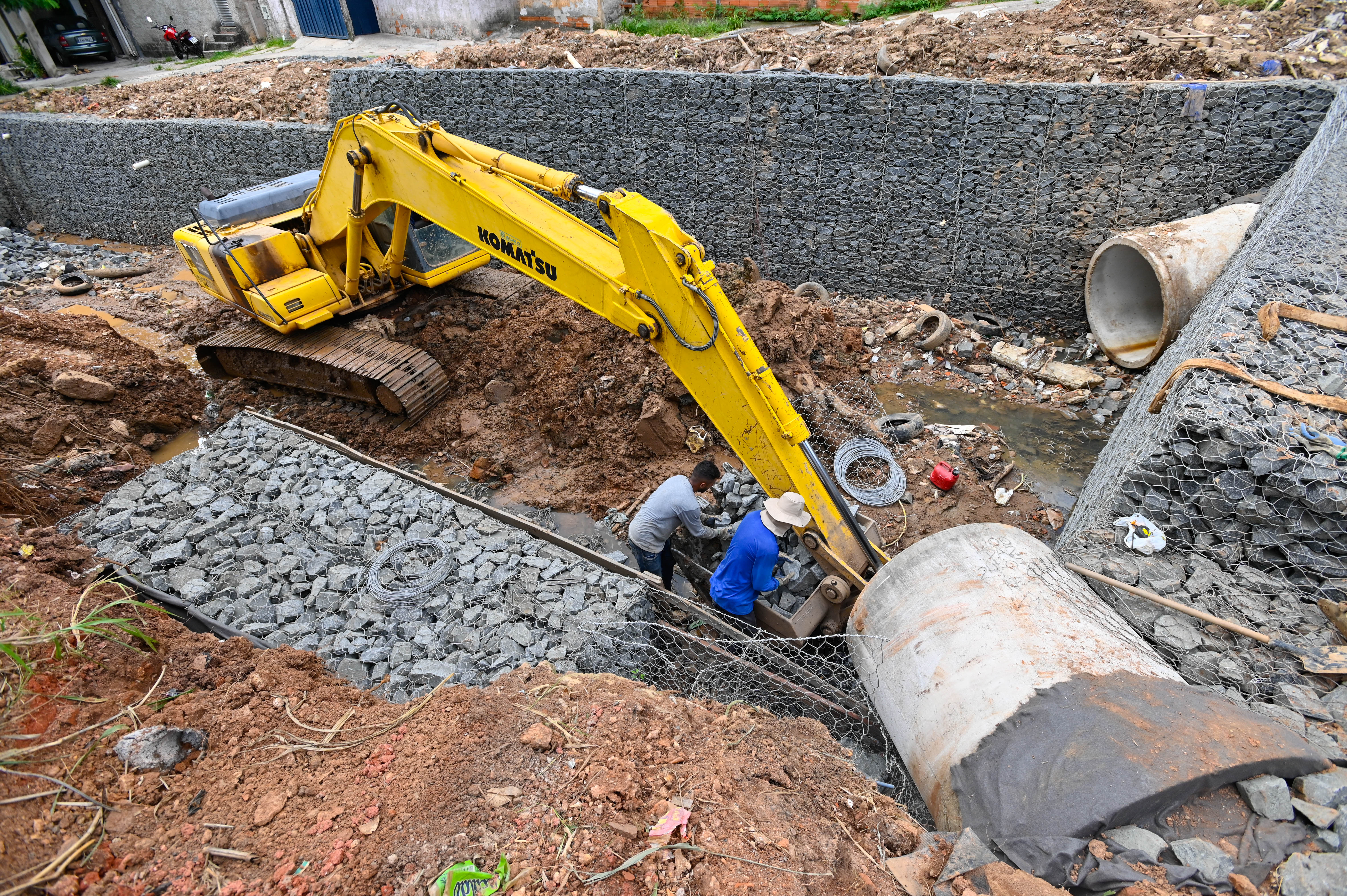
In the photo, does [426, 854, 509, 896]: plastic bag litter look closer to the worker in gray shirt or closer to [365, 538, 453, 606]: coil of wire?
[365, 538, 453, 606]: coil of wire

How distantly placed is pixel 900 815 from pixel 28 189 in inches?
866

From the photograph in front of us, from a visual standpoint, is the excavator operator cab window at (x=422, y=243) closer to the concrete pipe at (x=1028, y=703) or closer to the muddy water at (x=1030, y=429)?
the muddy water at (x=1030, y=429)

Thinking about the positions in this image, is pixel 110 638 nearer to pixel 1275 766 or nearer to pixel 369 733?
pixel 369 733

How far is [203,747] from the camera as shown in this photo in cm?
310

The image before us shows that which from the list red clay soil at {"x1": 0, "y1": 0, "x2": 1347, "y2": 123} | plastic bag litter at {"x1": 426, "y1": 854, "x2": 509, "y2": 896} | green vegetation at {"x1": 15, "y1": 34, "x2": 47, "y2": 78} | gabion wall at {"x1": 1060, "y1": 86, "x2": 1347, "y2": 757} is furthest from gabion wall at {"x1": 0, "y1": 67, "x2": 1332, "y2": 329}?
green vegetation at {"x1": 15, "y1": 34, "x2": 47, "y2": 78}

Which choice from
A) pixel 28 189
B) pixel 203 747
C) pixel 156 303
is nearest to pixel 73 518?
pixel 203 747

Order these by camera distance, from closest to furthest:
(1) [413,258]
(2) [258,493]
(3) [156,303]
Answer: (2) [258,493] < (1) [413,258] < (3) [156,303]

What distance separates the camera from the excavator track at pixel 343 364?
7.83 m

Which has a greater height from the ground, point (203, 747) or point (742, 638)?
point (203, 747)

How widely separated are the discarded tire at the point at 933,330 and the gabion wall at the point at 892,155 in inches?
30.8

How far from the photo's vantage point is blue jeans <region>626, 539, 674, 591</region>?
18.7 ft

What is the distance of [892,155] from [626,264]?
6.13 m

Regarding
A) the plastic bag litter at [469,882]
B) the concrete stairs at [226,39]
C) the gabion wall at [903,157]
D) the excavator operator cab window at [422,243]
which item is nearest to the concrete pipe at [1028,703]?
the plastic bag litter at [469,882]

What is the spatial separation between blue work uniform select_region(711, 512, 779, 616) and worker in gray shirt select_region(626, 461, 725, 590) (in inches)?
21.3
